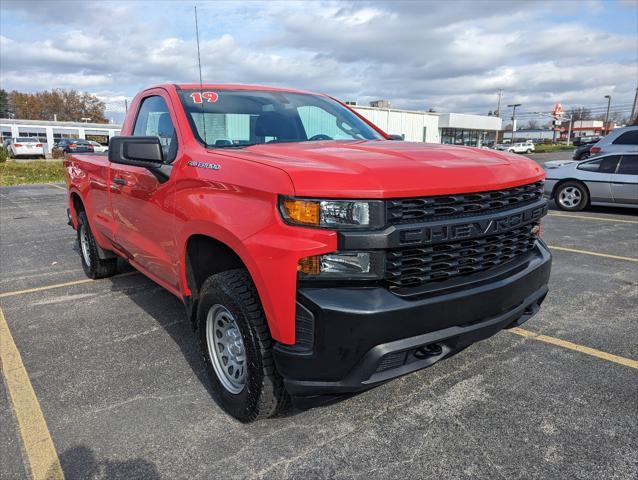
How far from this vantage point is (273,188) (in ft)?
7.32

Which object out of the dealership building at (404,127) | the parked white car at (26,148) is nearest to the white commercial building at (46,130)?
A: the dealership building at (404,127)

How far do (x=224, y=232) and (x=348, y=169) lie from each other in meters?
0.74

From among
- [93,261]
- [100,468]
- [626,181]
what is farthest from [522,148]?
[100,468]

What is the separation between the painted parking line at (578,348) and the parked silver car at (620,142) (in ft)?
34.9

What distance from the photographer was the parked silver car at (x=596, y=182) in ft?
33.0

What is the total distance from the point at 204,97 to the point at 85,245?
3115mm

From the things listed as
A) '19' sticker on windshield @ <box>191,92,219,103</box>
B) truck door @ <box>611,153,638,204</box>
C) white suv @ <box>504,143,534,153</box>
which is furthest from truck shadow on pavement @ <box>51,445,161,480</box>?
white suv @ <box>504,143,534,153</box>

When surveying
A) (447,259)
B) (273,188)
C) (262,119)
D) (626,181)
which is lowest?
(626,181)

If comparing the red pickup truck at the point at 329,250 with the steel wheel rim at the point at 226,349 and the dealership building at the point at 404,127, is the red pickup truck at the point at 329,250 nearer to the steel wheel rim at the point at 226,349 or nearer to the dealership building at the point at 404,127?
the steel wheel rim at the point at 226,349

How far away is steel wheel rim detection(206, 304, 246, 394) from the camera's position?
107 inches

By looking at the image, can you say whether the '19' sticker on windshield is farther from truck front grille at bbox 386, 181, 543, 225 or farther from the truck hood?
truck front grille at bbox 386, 181, 543, 225

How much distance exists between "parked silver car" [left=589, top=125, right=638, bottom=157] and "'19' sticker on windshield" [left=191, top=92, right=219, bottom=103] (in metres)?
12.1

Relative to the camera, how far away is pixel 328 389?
2242 millimetres

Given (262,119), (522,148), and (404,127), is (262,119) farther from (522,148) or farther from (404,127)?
(522,148)
